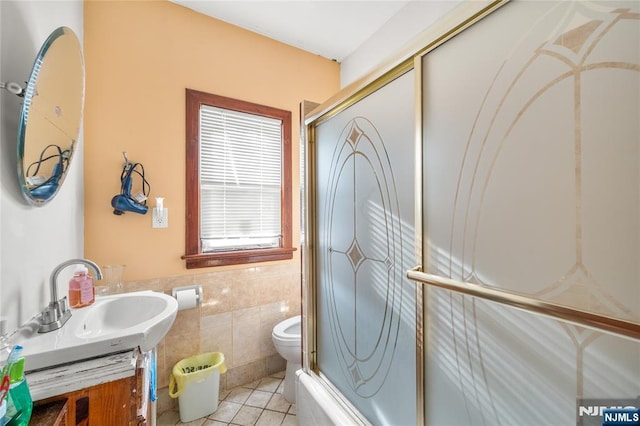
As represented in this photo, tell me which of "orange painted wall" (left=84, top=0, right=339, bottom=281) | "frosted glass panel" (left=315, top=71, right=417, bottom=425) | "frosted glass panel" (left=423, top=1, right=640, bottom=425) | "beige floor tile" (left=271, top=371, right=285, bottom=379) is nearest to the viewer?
"frosted glass panel" (left=423, top=1, right=640, bottom=425)

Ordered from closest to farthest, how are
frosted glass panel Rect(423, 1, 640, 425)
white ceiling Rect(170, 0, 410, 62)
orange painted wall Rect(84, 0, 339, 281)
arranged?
frosted glass panel Rect(423, 1, 640, 425) < orange painted wall Rect(84, 0, 339, 281) < white ceiling Rect(170, 0, 410, 62)

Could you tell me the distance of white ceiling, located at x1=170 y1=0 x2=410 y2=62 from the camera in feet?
6.41

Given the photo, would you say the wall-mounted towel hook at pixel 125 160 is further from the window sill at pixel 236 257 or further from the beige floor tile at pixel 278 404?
the beige floor tile at pixel 278 404

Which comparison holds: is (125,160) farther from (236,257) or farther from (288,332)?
(288,332)

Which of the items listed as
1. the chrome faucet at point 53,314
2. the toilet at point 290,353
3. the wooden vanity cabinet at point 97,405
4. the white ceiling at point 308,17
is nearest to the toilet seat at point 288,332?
the toilet at point 290,353

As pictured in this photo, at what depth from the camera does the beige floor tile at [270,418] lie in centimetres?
175

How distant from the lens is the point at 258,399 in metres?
1.97

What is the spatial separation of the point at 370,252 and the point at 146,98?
1810 mm

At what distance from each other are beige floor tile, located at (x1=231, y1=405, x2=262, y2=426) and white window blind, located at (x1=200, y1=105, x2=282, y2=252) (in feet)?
3.65

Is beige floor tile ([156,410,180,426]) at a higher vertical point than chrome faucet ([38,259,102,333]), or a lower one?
lower

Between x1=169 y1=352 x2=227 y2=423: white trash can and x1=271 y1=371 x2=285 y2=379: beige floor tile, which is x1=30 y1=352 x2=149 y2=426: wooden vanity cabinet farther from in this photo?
x1=271 y1=371 x2=285 y2=379: beige floor tile

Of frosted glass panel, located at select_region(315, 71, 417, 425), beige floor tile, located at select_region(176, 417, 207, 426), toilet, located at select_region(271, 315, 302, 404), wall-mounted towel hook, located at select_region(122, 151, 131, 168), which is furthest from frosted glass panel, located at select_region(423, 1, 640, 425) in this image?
wall-mounted towel hook, located at select_region(122, 151, 131, 168)

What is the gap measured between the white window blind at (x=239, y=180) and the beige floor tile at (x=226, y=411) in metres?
1.08

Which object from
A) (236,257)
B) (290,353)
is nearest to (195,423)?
(290,353)
